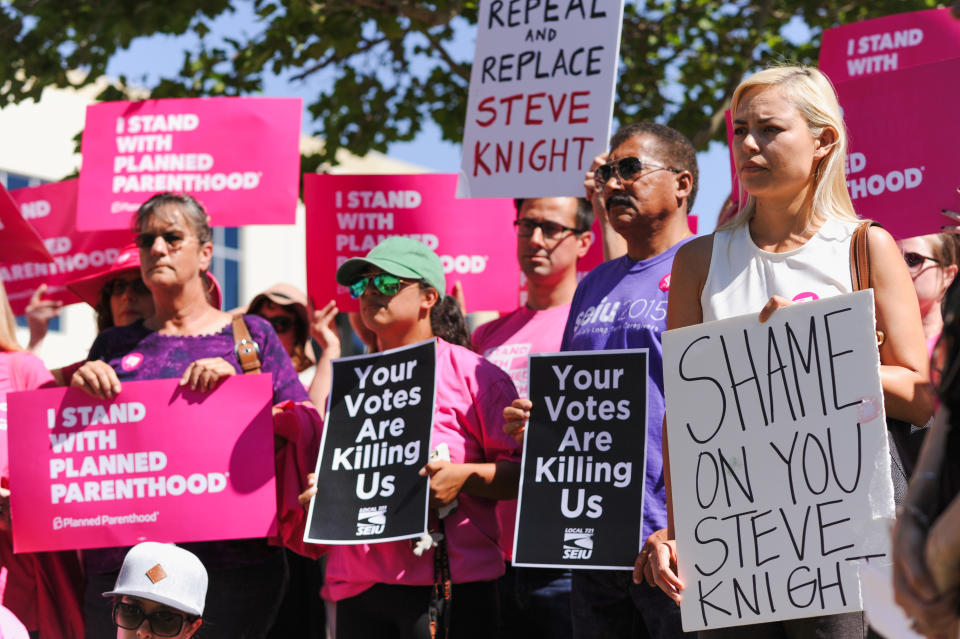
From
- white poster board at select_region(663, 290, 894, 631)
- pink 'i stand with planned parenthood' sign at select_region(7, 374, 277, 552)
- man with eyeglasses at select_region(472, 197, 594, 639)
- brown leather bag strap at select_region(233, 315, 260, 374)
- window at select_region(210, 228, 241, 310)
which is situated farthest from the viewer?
window at select_region(210, 228, 241, 310)

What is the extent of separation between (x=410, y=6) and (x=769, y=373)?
21.0 feet

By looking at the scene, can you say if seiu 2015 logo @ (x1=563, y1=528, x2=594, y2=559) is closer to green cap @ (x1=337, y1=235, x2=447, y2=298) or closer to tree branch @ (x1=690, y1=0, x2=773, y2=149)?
green cap @ (x1=337, y1=235, x2=447, y2=298)

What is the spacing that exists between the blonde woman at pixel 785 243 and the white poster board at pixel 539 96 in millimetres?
1913

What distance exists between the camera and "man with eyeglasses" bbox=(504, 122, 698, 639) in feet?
12.3

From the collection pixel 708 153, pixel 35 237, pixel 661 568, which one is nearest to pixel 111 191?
pixel 35 237

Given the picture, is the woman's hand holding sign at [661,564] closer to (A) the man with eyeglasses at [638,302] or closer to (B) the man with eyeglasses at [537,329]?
(A) the man with eyeglasses at [638,302]

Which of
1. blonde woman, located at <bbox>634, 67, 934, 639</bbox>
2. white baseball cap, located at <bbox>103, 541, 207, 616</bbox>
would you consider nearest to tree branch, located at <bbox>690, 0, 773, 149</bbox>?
white baseball cap, located at <bbox>103, 541, 207, 616</bbox>

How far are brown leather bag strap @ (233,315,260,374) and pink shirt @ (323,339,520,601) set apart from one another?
2.46 feet

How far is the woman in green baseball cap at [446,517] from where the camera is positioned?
13.8 feet

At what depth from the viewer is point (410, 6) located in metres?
8.76

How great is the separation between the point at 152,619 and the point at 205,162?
3.00m

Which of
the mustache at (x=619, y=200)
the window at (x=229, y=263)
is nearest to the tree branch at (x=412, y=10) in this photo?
the mustache at (x=619, y=200)

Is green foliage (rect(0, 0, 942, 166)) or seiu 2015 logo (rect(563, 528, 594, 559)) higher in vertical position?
green foliage (rect(0, 0, 942, 166))

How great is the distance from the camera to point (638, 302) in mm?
3975
